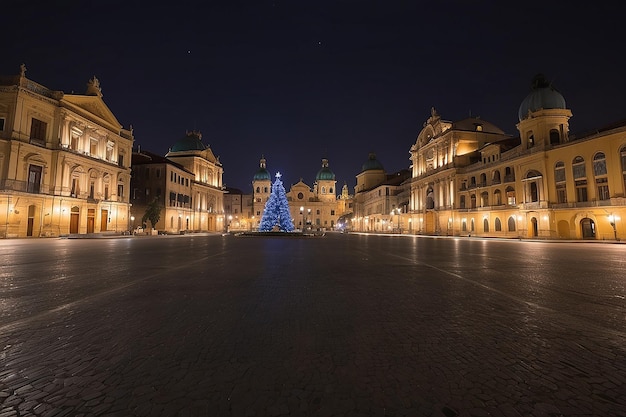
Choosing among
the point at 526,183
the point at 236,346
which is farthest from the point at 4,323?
the point at 526,183

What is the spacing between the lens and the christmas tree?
50.2m

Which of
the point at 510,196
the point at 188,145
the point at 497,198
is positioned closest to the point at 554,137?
the point at 510,196

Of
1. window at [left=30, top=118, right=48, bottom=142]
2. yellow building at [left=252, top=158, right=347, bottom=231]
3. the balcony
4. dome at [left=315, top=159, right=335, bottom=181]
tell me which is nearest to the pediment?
window at [left=30, top=118, right=48, bottom=142]

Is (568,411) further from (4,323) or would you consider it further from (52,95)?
(52,95)

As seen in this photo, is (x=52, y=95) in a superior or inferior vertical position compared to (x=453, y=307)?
superior

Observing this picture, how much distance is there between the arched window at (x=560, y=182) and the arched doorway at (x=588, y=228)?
9.88 ft

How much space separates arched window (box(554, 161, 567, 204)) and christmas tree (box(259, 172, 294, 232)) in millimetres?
35093

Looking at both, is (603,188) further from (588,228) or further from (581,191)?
(588,228)

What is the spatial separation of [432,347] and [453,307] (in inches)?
85.4

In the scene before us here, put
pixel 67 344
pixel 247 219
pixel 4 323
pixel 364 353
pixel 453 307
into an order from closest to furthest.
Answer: pixel 364 353, pixel 67 344, pixel 4 323, pixel 453 307, pixel 247 219

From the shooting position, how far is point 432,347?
12.2 ft

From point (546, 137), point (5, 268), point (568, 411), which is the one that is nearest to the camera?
point (568, 411)

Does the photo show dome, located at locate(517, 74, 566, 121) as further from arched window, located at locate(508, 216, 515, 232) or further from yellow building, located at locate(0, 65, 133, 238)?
yellow building, located at locate(0, 65, 133, 238)

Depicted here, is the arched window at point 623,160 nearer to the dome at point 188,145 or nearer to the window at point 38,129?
the window at point 38,129
